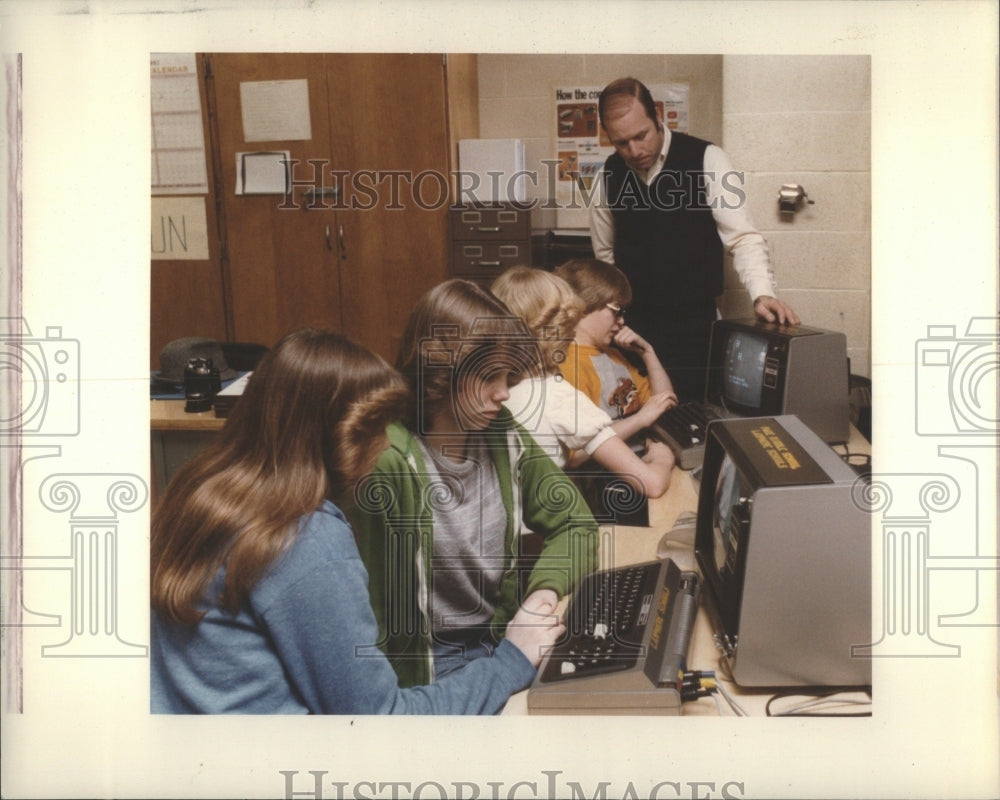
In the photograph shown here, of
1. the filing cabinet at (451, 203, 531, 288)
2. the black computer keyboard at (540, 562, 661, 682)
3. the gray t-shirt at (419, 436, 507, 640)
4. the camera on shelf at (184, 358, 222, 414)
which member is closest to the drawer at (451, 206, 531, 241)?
the filing cabinet at (451, 203, 531, 288)

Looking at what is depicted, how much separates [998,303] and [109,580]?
4.99 feet

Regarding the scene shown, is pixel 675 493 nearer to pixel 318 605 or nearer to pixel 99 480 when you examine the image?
pixel 318 605

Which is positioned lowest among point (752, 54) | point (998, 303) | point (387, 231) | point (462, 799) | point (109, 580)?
point (462, 799)

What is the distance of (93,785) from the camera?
1.49 metres

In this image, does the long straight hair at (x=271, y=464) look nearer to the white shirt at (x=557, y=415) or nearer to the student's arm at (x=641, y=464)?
the white shirt at (x=557, y=415)

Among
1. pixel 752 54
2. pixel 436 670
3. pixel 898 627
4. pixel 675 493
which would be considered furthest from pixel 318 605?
pixel 752 54

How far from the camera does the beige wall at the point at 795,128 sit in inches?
56.9

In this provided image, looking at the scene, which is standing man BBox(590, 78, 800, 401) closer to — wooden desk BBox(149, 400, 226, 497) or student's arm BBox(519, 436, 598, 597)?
student's arm BBox(519, 436, 598, 597)

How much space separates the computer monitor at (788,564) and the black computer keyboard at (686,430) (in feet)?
0.34

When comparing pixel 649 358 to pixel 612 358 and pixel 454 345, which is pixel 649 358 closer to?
pixel 612 358

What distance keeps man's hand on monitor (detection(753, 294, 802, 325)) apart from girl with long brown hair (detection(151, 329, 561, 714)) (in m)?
0.59

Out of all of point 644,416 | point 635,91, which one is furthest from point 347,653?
point 635,91

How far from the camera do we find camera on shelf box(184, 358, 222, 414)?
145 cm

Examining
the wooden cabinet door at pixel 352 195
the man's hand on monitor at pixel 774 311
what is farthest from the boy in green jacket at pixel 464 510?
the man's hand on monitor at pixel 774 311
